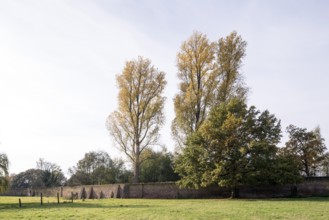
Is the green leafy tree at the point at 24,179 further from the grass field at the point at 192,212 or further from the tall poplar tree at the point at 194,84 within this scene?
the grass field at the point at 192,212

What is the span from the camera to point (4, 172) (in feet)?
107

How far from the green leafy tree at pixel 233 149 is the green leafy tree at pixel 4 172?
15711 mm

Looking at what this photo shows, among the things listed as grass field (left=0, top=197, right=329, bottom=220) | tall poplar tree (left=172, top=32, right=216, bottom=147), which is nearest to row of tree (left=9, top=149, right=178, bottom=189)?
tall poplar tree (left=172, top=32, right=216, bottom=147)

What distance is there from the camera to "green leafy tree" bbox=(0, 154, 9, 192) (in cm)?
3145

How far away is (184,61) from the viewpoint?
37.1 m

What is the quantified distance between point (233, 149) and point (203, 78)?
28.6 ft

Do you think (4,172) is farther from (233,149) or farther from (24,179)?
(24,179)

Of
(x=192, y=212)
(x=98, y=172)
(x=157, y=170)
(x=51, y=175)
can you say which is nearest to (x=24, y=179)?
(x=51, y=175)

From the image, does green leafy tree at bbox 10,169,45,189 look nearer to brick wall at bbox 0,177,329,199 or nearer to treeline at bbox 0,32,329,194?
brick wall at bbox 0,177,329,199

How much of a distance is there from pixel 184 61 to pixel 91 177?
43414mm

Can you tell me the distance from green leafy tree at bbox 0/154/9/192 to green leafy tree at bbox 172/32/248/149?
16.3 meters

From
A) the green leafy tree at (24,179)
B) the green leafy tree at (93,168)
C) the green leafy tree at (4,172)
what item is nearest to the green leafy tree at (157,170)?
the green leafy tree at (93,168)

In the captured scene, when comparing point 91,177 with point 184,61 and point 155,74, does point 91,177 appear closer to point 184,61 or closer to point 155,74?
point 155,74

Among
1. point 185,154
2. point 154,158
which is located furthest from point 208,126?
point 154,158
